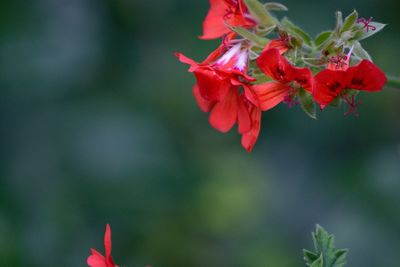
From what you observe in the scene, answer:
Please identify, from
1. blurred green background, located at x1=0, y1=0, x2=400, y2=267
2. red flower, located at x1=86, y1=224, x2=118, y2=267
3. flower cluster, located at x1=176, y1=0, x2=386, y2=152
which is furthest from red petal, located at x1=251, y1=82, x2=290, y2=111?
blurred green background, located at x1=0, y1=0, x2=400, y2=267

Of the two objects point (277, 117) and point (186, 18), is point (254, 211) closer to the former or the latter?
point (277, 117)

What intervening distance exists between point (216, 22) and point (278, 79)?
372 millimetres

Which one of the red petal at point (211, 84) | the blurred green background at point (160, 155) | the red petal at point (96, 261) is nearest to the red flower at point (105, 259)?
the red petal at point (96, 261)

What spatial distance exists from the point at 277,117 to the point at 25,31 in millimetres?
1161

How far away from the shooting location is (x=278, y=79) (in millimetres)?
1946

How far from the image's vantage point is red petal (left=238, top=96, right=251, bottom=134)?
6.74 feet

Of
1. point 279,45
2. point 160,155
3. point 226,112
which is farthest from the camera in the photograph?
point 160,155

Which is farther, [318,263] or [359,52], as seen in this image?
[359,52]

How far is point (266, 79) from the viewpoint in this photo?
204 cm

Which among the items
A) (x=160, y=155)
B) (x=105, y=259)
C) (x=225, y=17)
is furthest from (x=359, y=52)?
(x=160, y=155)

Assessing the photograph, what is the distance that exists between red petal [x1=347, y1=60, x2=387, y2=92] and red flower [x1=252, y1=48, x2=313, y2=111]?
0.09 metres

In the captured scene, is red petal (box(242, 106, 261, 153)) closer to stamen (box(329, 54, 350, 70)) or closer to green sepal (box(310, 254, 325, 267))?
stamen (box(329, 54, 350, 70))

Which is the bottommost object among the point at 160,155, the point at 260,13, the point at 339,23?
the point at 339,23

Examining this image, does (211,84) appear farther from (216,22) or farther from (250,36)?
(216,22)
